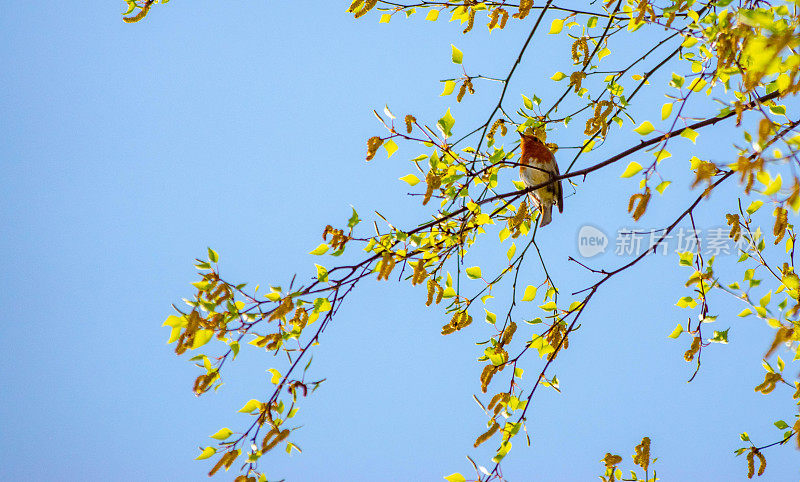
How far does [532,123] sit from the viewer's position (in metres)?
2.77

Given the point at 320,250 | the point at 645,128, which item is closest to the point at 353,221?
the point at 320,250

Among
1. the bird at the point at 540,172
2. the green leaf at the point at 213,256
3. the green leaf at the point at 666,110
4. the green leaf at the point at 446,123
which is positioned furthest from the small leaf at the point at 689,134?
the green leaf at the point at 213,256

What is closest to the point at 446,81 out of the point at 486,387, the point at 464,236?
the point at 464,236

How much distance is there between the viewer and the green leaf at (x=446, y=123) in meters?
2.11

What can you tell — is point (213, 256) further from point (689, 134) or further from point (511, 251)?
point (689, 134)

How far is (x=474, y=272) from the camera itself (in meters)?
2.37

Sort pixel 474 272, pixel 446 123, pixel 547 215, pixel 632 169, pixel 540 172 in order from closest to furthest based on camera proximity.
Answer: pixel 632 169, pixel 446 123, pixel 474 272, pixel 540 172, pixel 547 215

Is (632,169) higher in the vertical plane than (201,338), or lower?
higher

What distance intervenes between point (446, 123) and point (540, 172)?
117cm

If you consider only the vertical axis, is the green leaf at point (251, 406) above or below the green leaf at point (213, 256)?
below

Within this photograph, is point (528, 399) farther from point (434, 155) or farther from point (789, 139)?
point (789, 139)

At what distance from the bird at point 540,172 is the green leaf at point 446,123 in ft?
2.73

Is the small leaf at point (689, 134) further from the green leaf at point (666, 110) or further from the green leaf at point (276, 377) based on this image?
the green leaf at point (276, 377)

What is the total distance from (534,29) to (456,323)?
1.02 m
